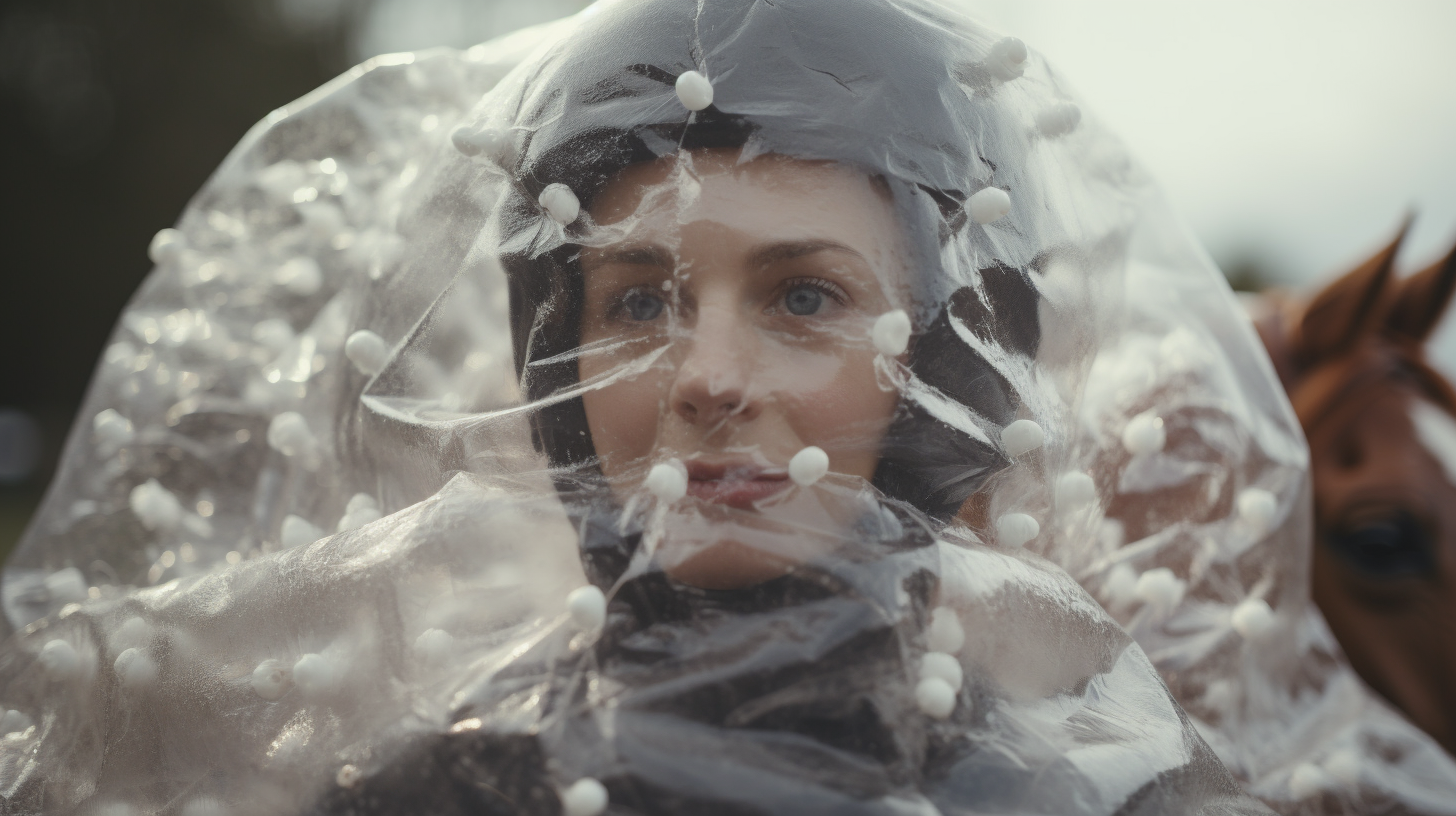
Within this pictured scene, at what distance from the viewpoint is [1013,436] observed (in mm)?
958

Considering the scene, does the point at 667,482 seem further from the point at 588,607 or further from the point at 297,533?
the point at 297,533

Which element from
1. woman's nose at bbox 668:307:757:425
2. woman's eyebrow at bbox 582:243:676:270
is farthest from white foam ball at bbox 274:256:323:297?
woman's nose at bbox 668:307:757:425

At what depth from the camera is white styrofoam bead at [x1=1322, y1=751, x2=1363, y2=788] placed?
3.87 ft

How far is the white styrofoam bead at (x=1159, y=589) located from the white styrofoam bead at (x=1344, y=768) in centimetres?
25

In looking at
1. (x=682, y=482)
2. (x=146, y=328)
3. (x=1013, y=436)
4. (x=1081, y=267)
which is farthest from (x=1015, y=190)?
(x=146, y=328)

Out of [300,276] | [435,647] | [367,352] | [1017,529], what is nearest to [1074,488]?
[1017,529]

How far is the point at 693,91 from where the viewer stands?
3.00 feet

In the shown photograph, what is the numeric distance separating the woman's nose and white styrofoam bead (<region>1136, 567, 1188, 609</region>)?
0.54 meters

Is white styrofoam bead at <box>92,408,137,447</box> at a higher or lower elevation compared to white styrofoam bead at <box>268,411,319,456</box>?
A: lower

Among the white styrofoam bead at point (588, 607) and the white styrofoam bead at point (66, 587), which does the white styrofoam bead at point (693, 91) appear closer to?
the white styrofoam bead at point (588, 607)

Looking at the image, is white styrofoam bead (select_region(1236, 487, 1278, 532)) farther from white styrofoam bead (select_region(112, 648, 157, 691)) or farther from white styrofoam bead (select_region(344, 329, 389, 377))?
white styrofoam bead (select_region(112, 648, 157, 691))

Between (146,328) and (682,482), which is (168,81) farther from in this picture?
(682,482)

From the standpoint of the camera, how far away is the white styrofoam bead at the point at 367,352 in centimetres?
107

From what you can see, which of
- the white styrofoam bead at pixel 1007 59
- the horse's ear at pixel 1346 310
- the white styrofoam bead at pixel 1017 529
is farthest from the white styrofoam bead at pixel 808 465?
the horse's ear at pixel 1346 310
